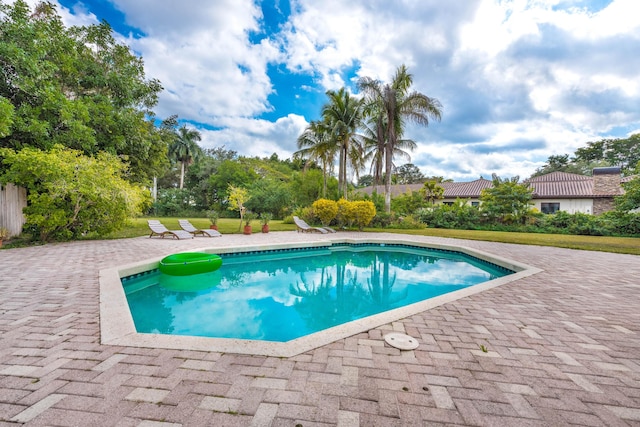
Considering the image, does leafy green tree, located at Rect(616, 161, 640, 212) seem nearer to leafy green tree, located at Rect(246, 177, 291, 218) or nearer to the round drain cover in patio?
the round drain cover in patio

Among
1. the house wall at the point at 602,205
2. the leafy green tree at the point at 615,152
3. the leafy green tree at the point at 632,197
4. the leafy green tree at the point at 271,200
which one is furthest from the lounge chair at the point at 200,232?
the leafy green tree at the point at 615,152

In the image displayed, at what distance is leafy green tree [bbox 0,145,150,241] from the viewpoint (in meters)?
7.73

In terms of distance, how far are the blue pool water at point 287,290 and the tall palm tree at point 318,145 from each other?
9.86 m

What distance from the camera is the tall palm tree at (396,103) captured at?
16.7 metres

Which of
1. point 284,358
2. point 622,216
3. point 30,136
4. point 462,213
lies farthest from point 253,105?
point 622,216

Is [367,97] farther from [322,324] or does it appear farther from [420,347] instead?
[420,347]

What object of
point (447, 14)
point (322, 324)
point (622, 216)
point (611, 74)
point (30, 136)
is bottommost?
point (322, 324)

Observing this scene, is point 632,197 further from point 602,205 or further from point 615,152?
A: point 615,152

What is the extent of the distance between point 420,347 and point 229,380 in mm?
1828

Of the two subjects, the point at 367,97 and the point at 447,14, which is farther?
the point at 367,97

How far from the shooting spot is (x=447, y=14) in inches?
371

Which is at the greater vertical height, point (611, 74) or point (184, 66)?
point (184, 66)

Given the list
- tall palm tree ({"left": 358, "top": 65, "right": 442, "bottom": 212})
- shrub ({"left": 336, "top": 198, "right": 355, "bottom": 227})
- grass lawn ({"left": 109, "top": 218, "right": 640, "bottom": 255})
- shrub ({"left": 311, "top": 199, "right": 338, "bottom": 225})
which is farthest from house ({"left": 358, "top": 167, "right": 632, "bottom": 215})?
shrub ({"left": 311, "top": 199, "right": 338, "bottom": 225})

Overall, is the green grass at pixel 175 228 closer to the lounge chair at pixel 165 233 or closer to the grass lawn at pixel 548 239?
the grass lawn at pixel 548 239
